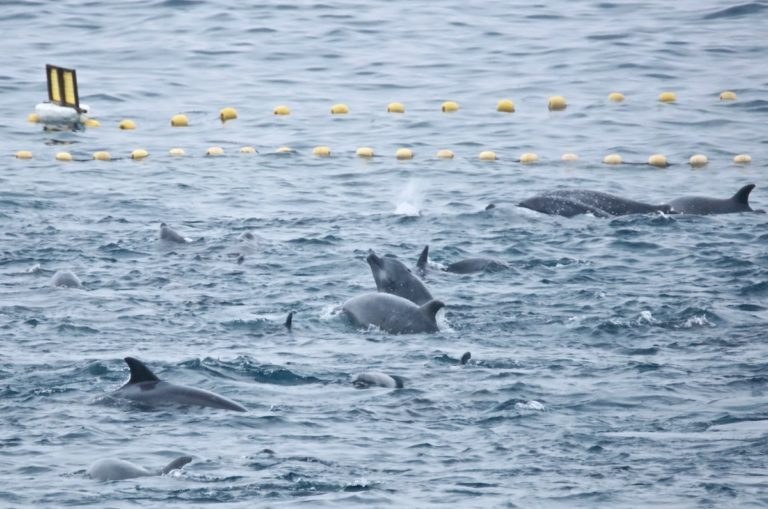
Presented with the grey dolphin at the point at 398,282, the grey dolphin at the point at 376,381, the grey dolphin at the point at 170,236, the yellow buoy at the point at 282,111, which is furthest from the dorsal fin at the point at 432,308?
the yellow buoy at the point at 282,111

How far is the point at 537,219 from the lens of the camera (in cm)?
2131

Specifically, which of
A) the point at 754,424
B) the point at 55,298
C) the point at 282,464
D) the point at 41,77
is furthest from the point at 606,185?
the point at 41,77

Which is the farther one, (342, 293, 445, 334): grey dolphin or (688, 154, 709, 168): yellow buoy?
(688, 154, 709, 168): yellow buoy

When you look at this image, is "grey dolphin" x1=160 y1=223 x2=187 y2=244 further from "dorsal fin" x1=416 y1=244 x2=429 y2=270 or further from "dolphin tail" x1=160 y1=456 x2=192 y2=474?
"dolphin tail" x1=160 y1=456 x2=192 y2=474

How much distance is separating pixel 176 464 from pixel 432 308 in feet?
15.1

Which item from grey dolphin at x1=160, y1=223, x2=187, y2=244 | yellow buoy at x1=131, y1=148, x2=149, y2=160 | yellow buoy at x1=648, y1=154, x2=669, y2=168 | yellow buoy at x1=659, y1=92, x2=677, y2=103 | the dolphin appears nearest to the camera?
the dolphin

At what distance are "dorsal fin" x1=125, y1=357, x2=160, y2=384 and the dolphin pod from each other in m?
10.0

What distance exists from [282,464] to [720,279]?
822cm

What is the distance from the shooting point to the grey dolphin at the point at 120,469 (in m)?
11.1

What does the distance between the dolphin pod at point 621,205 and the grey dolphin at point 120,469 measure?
11.4 metres

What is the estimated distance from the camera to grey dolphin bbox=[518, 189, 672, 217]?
845 inches

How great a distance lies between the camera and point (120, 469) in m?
11.2

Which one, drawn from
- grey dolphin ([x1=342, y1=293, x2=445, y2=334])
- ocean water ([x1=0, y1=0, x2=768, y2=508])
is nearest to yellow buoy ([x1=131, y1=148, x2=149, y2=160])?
ocean water ([x1=0, y1=0, x2=768, y2=508])

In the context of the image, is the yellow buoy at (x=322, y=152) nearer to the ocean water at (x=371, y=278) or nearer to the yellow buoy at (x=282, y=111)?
the ocean water at (x=371, y=278)
